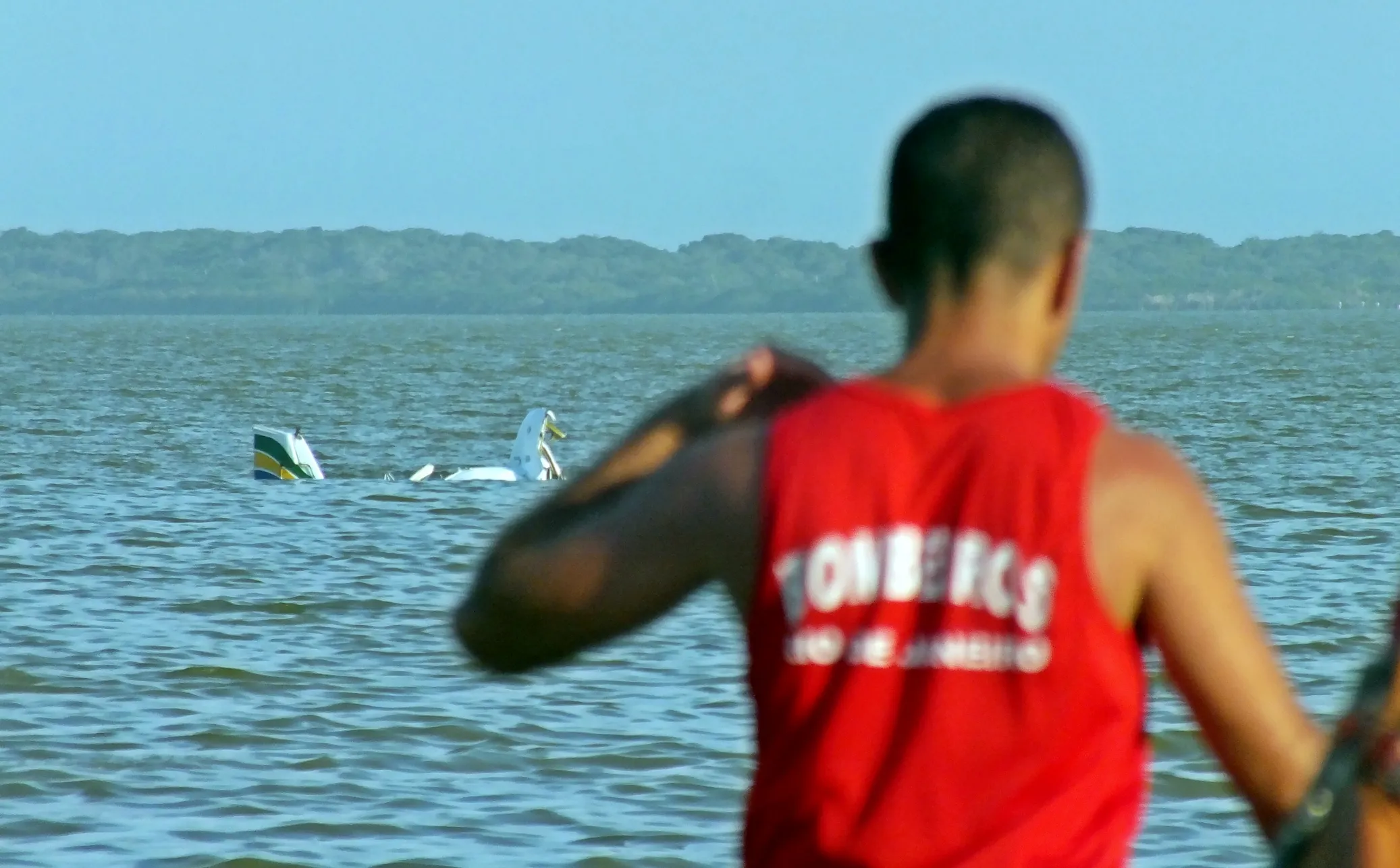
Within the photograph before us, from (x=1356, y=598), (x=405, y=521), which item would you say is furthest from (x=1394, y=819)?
(x=405, y=521)

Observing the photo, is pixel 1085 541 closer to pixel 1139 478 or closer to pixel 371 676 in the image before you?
pixel 1139 478

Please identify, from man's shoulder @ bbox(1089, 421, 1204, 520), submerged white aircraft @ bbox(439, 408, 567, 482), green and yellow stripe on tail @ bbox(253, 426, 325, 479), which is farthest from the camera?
green and yellow stripe on tail @ bbox(253, 426, 325, 479)

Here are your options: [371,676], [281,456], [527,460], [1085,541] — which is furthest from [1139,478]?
[281,456]

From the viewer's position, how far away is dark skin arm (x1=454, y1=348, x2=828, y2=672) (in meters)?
2.19

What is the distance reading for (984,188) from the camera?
2186mm

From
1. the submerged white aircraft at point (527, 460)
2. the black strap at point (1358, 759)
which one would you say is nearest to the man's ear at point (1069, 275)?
the black strap at point (1358, 759)

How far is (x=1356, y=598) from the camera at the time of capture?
15.3 meters

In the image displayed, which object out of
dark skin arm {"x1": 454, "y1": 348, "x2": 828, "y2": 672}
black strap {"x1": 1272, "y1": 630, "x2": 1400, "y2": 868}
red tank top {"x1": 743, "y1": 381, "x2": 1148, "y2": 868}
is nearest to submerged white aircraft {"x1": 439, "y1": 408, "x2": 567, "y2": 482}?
dark skin arm {"x1": 454, "y1": 348, "x2": 828, "y2": 672}

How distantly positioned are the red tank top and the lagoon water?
19.1 ft

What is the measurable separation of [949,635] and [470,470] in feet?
75.8

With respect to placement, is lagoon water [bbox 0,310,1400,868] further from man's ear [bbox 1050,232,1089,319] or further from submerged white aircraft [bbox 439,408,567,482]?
man's ear [bbox 1050,232,1089,319]

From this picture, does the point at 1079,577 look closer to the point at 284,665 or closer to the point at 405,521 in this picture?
the point at 284,665

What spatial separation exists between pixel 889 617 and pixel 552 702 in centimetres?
970

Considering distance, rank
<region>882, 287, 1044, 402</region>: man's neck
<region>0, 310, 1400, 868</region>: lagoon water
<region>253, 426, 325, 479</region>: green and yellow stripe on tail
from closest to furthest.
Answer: <region>882, 287, 1044, 402</region>: man's neck → <region>0, 310, 1400, 868</region>: lagoon water → <region>253, 426, 325, 479</region>: green and yellow stripe on tail
